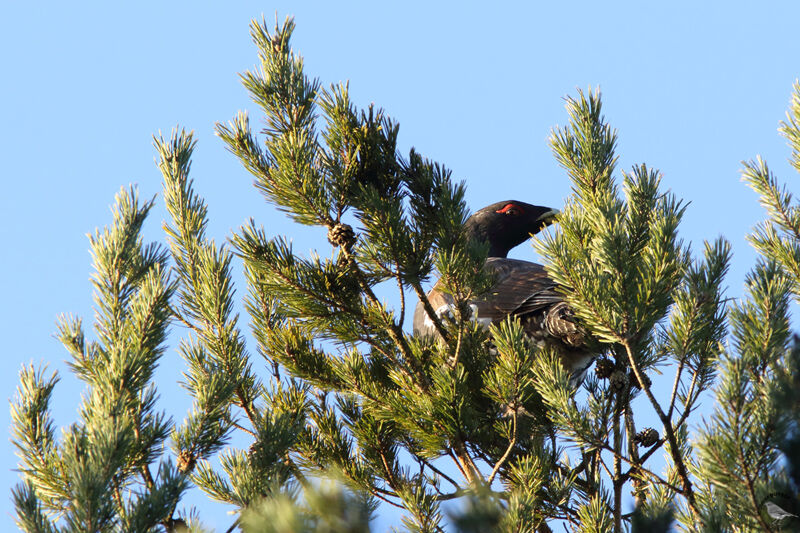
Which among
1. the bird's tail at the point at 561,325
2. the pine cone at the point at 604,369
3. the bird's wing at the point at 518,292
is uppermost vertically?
the bird's wing at the point at 518,292

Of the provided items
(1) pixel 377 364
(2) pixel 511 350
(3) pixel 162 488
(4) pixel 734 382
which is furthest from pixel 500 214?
(3) pixel 162 488

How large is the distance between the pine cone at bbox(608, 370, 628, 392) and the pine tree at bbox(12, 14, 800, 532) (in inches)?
0.5

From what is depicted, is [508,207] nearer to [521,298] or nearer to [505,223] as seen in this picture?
[505,223]

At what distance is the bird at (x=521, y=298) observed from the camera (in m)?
4.29

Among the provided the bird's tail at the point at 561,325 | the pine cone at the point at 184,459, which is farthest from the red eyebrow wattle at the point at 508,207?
the pine cone at the point at 184,459

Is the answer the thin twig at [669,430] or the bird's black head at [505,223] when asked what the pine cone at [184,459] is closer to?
the thin twig at [669,430]

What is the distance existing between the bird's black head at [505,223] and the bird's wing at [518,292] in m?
1.25

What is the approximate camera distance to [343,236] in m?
3.53

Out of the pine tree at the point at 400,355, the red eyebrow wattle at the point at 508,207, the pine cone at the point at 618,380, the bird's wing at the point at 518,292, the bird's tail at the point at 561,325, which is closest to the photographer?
the pine tree at the point at 400,355

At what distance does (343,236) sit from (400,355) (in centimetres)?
70

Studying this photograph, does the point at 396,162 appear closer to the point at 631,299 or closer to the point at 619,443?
the point at 631,299

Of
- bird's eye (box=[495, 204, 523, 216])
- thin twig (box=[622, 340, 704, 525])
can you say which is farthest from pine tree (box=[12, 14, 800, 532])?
bird's eye (box=[495, 204, 523, 216])

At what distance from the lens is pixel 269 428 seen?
9.68 feet

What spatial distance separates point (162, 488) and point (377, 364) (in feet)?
5.61
